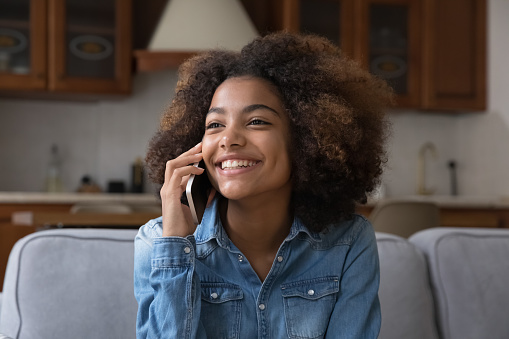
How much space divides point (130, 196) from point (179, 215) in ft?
9.51

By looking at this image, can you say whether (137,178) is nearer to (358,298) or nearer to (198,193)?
(198,193)

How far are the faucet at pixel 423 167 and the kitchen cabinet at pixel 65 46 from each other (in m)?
2.42

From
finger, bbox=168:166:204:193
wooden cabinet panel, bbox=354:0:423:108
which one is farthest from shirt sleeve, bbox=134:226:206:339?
wooden cabinet panel, bbox=354:0:423:108

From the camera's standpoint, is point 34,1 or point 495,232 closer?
point 495,232

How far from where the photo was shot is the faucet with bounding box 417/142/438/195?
16.6 feet

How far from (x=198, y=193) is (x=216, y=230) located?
0.33 ft

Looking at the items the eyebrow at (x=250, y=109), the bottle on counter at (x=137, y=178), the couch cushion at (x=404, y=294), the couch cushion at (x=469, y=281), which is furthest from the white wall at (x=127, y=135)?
the eyebrow at (x=250, y=109)

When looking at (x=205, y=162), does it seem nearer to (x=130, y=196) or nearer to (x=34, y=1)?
(x=130, y=196)

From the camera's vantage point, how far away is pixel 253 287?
131 centimetres

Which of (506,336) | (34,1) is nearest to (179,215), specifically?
(506,336)

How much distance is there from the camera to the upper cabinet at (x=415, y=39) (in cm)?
470

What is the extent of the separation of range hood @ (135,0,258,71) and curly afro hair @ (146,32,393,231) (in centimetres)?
251

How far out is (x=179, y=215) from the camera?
4.17 feet

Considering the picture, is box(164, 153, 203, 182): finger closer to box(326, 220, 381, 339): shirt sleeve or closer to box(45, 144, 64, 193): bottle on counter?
box(326, 220, 381, 339): shirt sleeve
